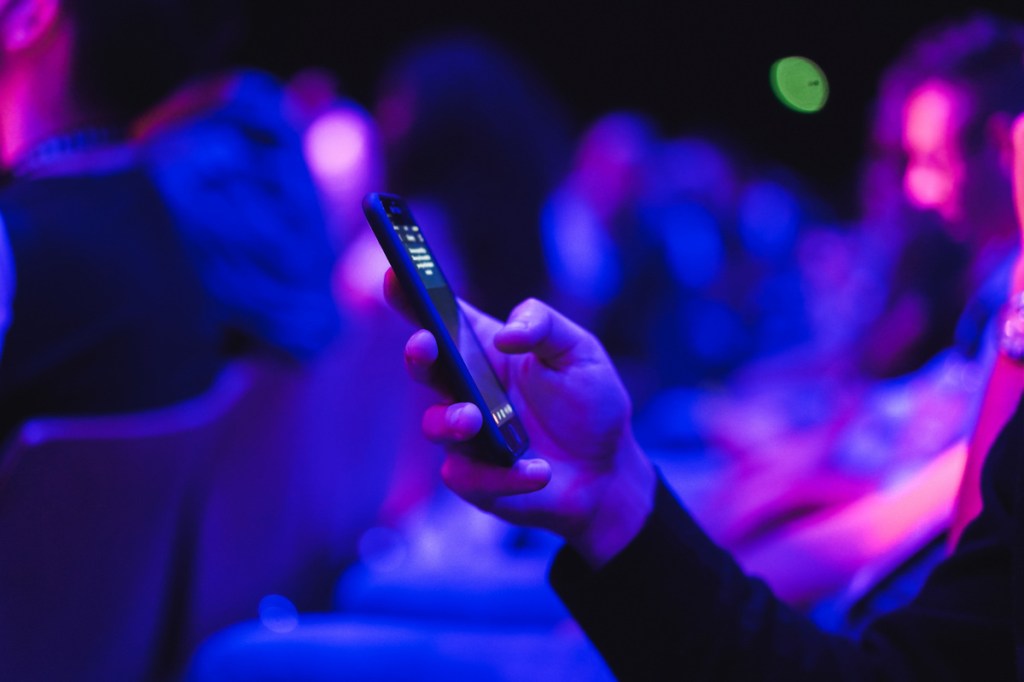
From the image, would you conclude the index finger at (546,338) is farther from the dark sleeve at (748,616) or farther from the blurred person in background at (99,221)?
the blurred person in background at (99,221)

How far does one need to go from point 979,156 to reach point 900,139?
0.39 m

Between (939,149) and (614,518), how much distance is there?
43.2 inches

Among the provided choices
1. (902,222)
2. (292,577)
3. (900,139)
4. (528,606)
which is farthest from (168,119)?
(902,222)

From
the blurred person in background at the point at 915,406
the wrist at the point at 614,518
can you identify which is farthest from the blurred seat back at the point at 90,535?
the blurred person in background at the point at 915,406

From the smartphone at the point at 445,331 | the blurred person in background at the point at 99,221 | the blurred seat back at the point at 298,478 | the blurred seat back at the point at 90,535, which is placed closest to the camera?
the smartphone at the point at 445,331

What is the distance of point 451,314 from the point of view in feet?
2.63

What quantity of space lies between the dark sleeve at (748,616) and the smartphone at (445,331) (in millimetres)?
154

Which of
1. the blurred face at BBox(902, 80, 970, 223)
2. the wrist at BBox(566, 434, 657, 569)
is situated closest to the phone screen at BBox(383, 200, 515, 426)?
the wrist at BBox(566, 434, 657, 569)

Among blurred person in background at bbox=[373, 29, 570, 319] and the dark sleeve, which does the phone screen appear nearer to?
the dark sleeve

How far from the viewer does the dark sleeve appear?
79 cm

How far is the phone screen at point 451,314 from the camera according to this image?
0.76 m

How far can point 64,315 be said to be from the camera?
42.0 inches

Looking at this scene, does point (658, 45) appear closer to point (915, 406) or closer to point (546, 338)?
point (915, 406)

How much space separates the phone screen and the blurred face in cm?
106
